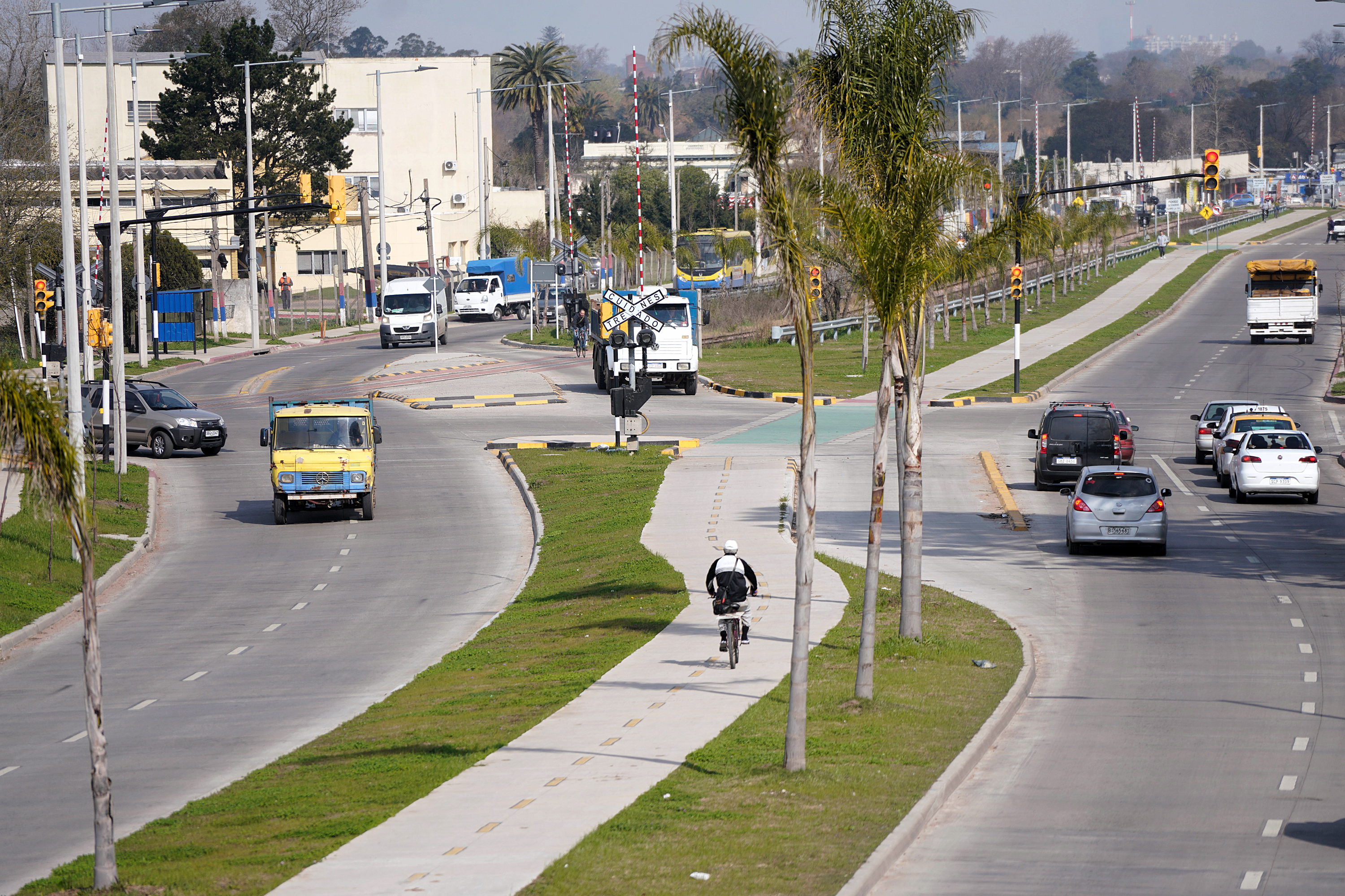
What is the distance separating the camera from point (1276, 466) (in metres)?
32.5

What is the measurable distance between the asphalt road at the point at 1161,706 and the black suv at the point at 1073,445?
73 centimetres

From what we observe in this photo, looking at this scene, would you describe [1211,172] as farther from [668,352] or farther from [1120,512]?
[668,352]

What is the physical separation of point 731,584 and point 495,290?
72883 millimetres

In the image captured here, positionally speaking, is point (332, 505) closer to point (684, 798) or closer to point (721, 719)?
point (721, 719)

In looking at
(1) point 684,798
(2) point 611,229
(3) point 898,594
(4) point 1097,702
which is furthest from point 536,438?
(2) point 611,229

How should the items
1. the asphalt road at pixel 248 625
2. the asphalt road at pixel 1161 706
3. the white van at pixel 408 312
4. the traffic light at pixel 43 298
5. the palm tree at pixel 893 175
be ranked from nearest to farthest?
the asphalt road at pixel 1161 706 → the asphalt road at pixel 248 625 → the palm tree at pixel 893 175 → the traffic light at pixel 43 298 → the white van at pixel 408 312

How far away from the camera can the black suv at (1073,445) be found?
34.6m

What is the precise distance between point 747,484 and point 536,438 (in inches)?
421

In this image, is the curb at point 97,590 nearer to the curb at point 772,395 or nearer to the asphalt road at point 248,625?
the asphalt road at point 248,625

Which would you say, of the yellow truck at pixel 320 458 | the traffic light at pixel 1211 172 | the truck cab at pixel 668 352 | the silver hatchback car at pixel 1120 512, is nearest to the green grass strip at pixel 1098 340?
the truck cab at pixel 668 352

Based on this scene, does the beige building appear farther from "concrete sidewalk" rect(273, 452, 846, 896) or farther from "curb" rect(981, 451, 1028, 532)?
"concrete sidewalk" rect(273, 452, 846, 896)

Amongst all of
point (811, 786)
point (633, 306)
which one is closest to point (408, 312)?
point (633, 306)

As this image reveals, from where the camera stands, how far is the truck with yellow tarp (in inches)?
2633

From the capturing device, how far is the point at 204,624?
23.6 metres
